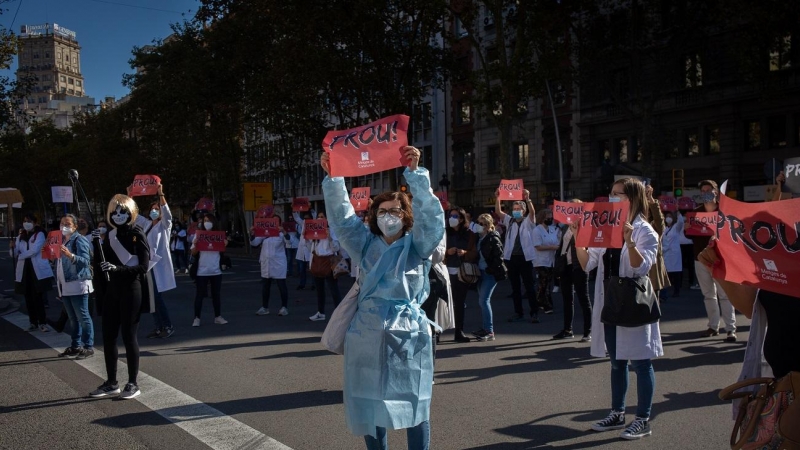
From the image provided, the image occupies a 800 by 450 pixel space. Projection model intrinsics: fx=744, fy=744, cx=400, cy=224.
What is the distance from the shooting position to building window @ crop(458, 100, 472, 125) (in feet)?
162

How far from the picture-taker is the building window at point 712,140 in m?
35.0

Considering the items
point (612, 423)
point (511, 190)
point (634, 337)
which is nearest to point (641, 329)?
point (634, 337)

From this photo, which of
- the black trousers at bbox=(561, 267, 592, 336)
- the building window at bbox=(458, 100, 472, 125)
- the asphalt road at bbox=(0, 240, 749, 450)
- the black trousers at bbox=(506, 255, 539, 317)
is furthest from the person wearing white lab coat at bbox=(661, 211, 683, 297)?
the building window at bbox=(458, 100, 472, 125)

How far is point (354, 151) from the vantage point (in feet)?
15.5

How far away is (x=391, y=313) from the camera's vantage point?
3.87 meters

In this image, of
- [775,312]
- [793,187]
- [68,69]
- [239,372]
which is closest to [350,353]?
[775,312]

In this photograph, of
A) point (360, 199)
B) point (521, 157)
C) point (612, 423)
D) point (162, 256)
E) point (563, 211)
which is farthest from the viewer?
point (521, 157)

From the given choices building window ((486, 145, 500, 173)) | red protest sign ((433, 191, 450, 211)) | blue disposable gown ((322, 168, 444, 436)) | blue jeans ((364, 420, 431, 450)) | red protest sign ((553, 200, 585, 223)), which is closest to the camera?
blue disposable gown ((322, 168, 444, 436))

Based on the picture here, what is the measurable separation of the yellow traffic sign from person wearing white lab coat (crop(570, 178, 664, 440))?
32449 mm

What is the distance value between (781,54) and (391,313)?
32.9 m

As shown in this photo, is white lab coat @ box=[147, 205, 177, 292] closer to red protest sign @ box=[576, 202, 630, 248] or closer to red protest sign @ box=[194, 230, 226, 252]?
red protest sign @ box=[194, 230, 226, 252]

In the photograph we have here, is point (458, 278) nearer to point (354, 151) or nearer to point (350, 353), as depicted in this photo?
point (354, 151)

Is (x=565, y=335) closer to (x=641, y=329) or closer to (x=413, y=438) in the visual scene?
(x=641, y=329)

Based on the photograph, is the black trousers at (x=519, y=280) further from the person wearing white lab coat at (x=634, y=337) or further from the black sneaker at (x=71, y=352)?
the black sneaker at (x=71, y=352)
